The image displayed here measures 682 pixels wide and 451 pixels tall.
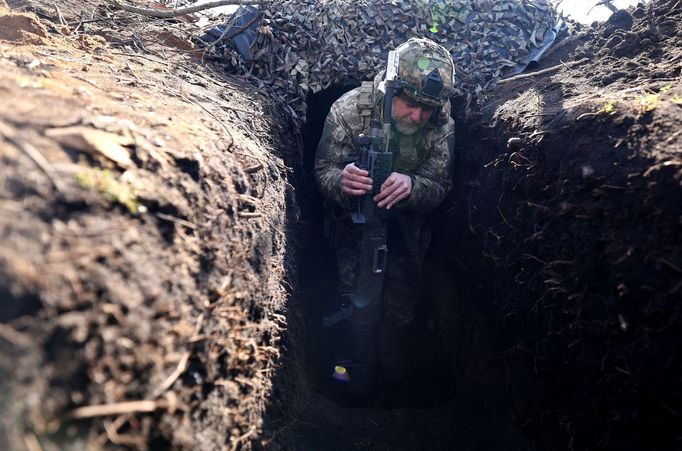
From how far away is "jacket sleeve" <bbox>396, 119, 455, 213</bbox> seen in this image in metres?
4.22

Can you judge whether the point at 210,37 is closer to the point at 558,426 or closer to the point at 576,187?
the point at 576,187

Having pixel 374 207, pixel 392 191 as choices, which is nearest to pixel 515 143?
pixel 392 191

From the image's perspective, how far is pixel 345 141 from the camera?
424 cm

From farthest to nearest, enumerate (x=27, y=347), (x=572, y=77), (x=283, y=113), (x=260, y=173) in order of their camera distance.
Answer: (x=283, y=113)
(x=572, y=77)
(x=260, y=173)
(x=27, y=347)

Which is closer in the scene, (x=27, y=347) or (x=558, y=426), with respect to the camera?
(x=27, y=347)

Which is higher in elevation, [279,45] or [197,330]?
[279,45]

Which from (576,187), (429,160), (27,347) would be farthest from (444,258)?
(27,347)

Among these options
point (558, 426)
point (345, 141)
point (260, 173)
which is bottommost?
point (558, 426)

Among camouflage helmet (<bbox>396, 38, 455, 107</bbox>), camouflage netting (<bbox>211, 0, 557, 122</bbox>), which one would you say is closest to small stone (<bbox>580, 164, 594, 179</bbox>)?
camouflage helmet (<bbox>396, 38, 455, 107</bbox>)

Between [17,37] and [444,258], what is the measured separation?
4.05 m

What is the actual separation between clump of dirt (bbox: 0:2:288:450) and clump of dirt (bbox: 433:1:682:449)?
1.75 m

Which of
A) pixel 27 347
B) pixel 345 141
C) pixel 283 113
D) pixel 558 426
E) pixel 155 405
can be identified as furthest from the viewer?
pixel 283 113

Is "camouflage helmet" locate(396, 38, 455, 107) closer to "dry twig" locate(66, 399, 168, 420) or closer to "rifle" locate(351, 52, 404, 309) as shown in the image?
"rifle" locate(351, 52, 404, 309)

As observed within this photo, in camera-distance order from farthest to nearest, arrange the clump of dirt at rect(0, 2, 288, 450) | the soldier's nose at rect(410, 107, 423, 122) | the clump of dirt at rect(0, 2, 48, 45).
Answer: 1. the soldier's nose at rect(410, 107, 423, 122)
2. the clump of dirt at rect(0, 2, 48, 45)
3. the clump of dirt at rect(0, 2, 288, 450)
